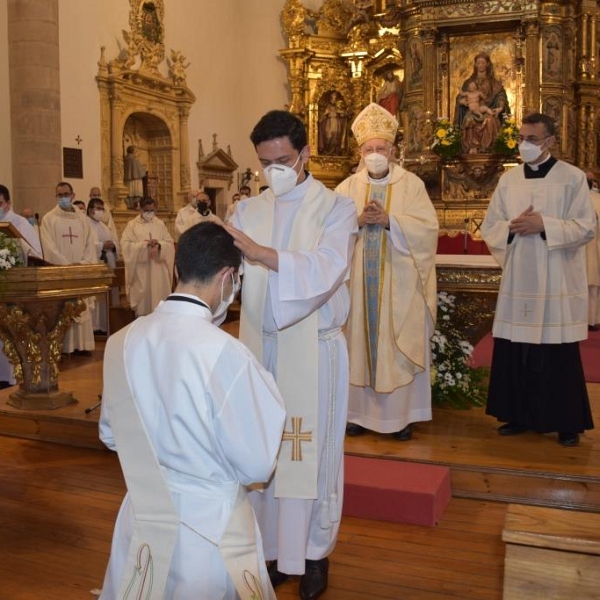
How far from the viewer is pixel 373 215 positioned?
472 cm

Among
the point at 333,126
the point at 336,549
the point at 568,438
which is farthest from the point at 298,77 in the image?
the point at 336,549

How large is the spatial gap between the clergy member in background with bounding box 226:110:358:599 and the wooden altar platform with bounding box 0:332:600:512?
1.42m

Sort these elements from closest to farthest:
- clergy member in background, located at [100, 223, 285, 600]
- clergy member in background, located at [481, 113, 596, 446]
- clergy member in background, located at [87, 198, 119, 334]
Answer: clergy member in background, located at [100, 223, 285, 600] → clergy member in background, located at [481, 113, 596, 446] → clergy member in background, located at [87, 198, 119, 334]

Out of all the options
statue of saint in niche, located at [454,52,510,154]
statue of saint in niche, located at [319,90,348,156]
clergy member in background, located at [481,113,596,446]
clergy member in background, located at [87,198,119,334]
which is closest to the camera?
clergy member in background, located at [481,113,596,446]

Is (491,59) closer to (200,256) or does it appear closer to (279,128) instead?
(279,128)

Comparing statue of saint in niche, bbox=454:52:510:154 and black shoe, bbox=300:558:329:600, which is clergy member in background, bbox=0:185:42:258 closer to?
black shoe, bbox=300:558:329:600

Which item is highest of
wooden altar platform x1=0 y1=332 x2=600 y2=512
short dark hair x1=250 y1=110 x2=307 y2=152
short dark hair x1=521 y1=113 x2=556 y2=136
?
short dark hair x1=521 y1=113 x2=556 y2=136

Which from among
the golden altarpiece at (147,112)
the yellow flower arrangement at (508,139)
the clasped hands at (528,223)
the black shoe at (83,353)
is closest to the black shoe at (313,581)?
the clasped hands at (528,223)

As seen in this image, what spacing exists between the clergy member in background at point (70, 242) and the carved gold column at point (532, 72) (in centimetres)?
790

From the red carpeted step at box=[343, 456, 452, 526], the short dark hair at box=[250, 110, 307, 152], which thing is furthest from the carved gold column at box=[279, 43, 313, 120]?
the short dark hair at box=[250, 110, 307, 152]

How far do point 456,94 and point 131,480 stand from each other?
12838 mm

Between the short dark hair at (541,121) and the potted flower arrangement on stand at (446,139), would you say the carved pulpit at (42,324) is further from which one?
the potted flower arrangement on stand at (446,139)

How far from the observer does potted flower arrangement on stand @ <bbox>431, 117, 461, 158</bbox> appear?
1250 centimetres

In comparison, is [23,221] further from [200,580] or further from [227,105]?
[227,105]
